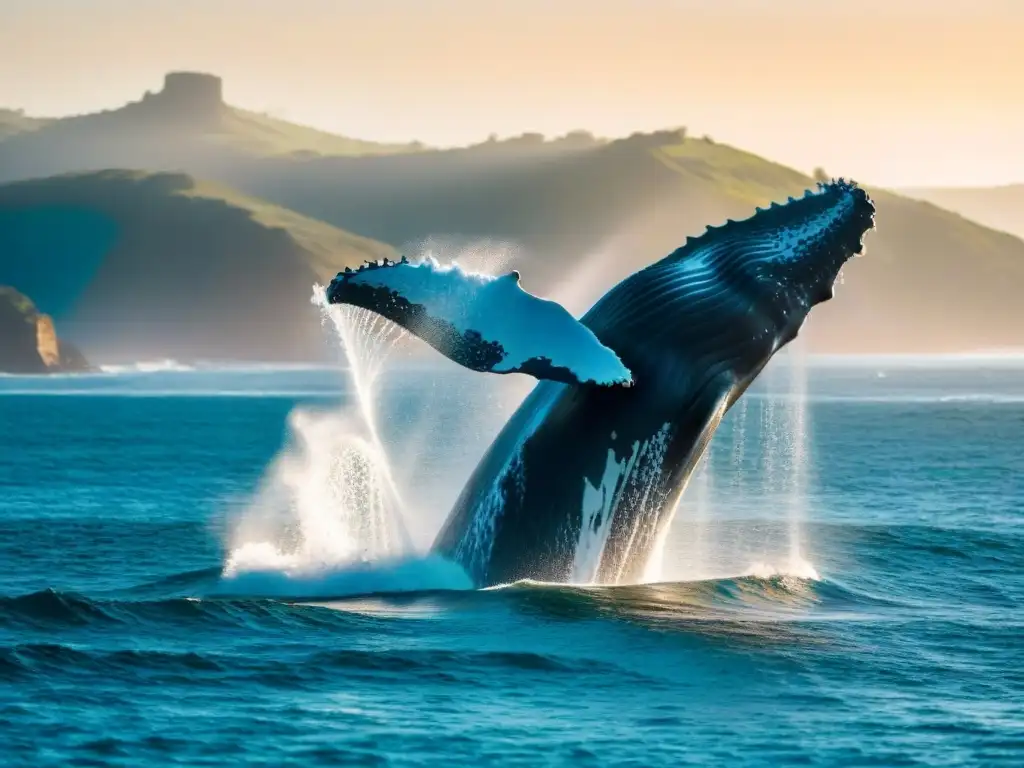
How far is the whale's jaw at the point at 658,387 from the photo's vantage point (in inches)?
492

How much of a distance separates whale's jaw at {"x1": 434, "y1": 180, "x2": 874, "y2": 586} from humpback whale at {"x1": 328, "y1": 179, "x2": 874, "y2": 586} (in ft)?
0.03

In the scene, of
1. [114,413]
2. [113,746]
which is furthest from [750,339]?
[114,413]

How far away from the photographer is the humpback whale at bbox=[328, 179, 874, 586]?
12.5 metres

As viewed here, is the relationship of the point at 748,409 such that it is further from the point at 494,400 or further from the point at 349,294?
the point at 349,294

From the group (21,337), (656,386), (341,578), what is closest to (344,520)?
(341,578)

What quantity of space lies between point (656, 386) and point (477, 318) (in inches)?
76.1

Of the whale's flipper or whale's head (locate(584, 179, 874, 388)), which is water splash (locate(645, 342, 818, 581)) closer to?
whale's head (locate(584, 179, 874, 388))

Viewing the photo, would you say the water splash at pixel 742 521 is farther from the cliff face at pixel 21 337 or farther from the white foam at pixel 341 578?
the cliff face at pixel 21 337

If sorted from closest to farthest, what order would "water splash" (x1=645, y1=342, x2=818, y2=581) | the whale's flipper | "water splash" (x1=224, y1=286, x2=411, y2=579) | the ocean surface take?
the ocean surface
the whale's flipper
"water splash" (x1=224, y1=286, x2=411, y2=579)
"water splash" (x1=645, y1=342, x2=818, y2=581)

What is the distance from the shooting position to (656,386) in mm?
12578

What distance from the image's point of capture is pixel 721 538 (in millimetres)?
21781

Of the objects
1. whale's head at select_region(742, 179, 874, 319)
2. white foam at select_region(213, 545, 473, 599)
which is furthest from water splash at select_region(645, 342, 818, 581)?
white foam at select_region(213, 545, 473, 599)

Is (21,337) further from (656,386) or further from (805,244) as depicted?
(805,244)

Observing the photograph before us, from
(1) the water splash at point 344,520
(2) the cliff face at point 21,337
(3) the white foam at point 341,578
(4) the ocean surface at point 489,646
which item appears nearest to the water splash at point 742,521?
(4) the ocean surface at point 489,646
